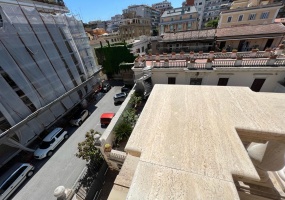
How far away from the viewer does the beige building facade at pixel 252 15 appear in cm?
2793

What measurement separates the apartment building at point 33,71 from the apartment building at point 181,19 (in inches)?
1440

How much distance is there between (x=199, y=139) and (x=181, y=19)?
53.0 meters

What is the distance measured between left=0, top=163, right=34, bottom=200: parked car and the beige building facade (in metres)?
46.4

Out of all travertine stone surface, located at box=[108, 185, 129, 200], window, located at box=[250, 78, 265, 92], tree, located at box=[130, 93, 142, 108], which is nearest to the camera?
travertine stone surface, located at box=[108, 185, 129, 200]

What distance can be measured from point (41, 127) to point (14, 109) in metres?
3.49

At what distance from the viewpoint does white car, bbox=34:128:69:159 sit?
12.8 m

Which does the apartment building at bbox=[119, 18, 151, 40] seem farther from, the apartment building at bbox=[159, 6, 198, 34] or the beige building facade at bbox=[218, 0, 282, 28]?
the beige building facade at bbox=[218, 0, 282, 28]

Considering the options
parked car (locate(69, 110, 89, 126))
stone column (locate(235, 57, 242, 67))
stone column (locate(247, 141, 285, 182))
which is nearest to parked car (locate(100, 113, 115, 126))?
parked car (locate(69, 110, 89, 126))

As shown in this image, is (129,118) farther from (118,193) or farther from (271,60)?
(271,60)

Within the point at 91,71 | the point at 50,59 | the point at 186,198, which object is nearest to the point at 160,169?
the point at 186,198

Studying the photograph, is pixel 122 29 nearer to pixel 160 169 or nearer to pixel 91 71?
pixel 91 71

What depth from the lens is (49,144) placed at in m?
13.5

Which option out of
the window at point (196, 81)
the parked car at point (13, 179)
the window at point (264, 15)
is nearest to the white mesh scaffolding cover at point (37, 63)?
the parked car at point (13, 179)

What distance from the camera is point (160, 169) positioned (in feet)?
8.74
